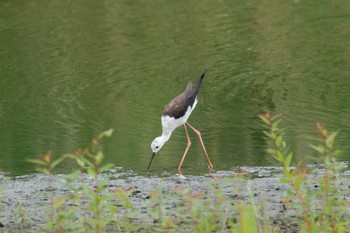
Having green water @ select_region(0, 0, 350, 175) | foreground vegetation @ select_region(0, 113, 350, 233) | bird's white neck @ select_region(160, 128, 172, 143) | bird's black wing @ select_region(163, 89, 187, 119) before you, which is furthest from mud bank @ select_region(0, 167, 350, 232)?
bird's black wing @ select_region(163, 89, 187, 119)

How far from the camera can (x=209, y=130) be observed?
11.5 metres

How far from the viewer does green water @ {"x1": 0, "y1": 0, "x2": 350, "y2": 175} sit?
10.9 metres

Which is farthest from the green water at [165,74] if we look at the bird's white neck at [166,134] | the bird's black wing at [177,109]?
the bird's black wing at [177,109]

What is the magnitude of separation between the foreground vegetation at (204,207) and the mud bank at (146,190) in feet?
0.17

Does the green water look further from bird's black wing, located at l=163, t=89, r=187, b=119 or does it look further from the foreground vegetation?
the foreground vegetation

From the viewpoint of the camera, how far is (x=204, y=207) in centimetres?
742

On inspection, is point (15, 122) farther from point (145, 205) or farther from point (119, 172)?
point (145, 205)

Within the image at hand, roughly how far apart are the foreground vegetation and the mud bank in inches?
2.1

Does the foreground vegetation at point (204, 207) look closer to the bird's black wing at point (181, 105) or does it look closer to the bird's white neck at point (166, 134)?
the bird's white neck at point (166, 134)

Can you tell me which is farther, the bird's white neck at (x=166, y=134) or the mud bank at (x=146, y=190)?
the bird's white neck at (x=166, y=134)

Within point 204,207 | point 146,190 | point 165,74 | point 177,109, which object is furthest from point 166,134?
point 165,74

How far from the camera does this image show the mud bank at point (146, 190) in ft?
24.3

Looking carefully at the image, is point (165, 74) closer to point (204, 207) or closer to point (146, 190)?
point (146, 190)

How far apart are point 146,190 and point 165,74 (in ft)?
20.2
